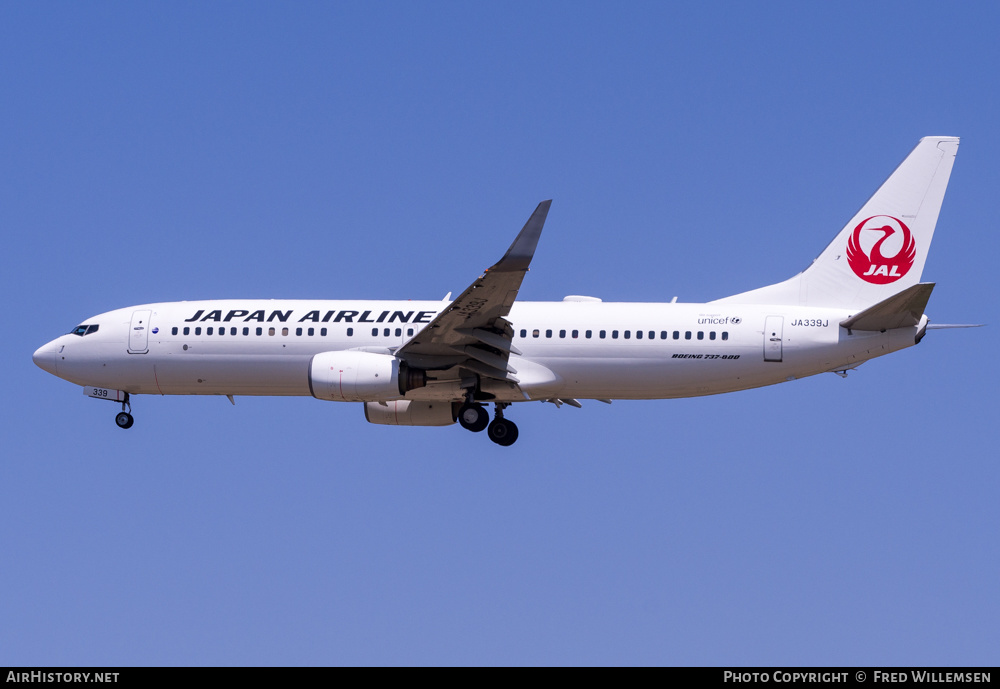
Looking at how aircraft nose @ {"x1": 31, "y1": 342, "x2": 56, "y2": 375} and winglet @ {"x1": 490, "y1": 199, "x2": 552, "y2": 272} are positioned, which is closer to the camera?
winglet @ {"x1": 490, "y1": 199, "x2": 552, "y2": 272}

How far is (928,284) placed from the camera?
Answer: 3575cm

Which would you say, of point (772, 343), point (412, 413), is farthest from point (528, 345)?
point (772, 343)

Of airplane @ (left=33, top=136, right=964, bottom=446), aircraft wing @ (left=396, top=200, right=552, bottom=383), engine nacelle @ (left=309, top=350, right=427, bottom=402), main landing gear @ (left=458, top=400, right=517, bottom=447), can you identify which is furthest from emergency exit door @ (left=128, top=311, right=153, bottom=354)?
main landing gear @ (left=458, top=400, right=517, bottom=447)

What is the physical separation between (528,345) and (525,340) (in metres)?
0.19

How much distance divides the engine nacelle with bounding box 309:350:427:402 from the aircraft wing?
1.94 ft

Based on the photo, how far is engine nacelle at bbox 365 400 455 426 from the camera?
142 ft

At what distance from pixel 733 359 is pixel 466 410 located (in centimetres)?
810

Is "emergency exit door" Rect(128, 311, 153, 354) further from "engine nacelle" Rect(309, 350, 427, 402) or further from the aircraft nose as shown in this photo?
"engine nacelle" Rect(309, 350, 427, 402)

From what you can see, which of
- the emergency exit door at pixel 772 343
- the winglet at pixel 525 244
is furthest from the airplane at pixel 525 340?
the winglet at pixel 525 244

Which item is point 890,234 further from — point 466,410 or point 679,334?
point 466,410

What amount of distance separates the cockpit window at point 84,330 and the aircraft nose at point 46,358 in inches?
33.8

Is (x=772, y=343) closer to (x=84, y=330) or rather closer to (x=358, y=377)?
(x=358, y=377)
